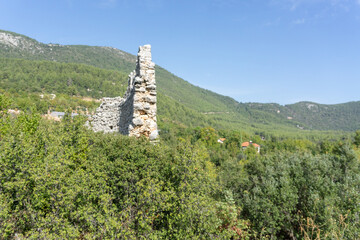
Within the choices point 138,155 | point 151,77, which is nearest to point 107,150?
point 138,155

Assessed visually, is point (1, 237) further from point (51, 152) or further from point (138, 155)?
point (138, 155)

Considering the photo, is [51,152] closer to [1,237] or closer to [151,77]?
[1,237]

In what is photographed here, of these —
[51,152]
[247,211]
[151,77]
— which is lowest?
[247,211]

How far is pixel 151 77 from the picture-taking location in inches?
388

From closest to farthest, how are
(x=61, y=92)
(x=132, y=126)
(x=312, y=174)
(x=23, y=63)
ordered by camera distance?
(x=132, y=126) → (x=312, y=174) → (x=61, y=92) → (x=23, y=63)

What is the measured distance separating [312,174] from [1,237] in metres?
18.2

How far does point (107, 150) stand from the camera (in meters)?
6.46

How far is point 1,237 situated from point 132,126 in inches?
220

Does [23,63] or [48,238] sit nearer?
[48,238]

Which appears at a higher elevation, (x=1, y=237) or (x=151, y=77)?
(x=151, y=77)

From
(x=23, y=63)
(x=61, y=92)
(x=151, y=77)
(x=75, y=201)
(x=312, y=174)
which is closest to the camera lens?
(x=75, y=201)

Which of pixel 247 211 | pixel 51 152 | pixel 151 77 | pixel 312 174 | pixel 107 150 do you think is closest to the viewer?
pixel 51 152

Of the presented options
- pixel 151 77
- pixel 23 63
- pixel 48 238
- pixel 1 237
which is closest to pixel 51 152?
pixel 1 237

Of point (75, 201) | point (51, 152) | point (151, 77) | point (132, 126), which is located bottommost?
point (75, 201)
